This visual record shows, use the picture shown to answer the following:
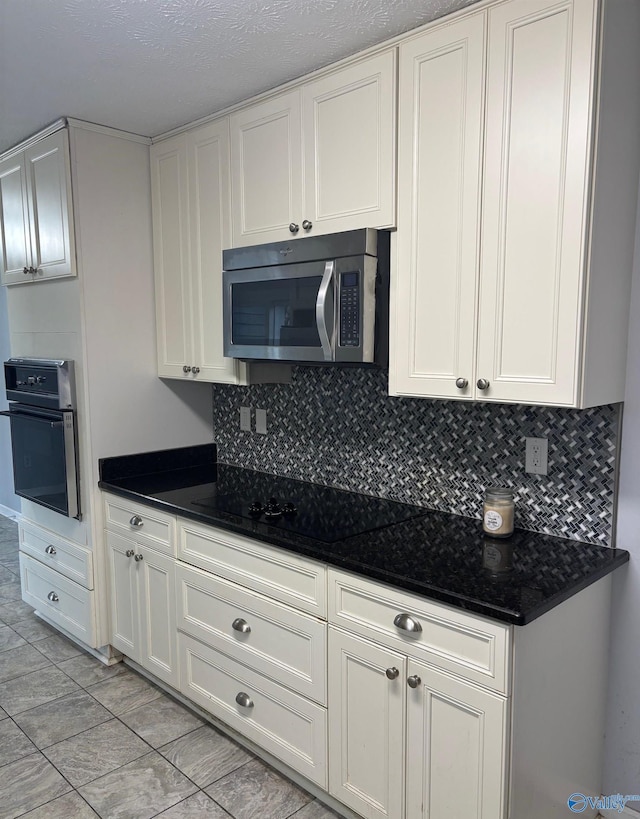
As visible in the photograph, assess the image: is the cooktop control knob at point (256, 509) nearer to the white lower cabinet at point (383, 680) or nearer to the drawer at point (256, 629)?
the white lower cabinet at point (383, 680)

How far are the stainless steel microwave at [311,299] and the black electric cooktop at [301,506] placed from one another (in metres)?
0.54

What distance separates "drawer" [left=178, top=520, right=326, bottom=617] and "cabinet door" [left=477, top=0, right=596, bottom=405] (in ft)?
2.55

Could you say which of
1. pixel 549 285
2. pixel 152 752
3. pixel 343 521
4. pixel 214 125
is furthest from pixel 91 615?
pixel 549 285

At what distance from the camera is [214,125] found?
8.25ft

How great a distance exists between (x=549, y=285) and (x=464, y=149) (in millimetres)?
465

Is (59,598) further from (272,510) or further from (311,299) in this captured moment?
(311,299)

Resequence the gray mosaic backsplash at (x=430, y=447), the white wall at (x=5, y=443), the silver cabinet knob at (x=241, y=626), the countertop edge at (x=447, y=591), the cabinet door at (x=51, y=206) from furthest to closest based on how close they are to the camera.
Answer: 1. the white wall at (x=5, y=443)
2. the cabinet door at (x=51, y=206)
3. the silver cabinet knob at (x=241, y=626)
4. the gray mosaic backsplash at (x=430, y=447)
5. the countertop edge at (x=447, y=591)

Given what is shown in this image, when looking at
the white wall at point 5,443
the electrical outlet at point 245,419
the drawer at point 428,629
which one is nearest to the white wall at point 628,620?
the drawer at point 428,629

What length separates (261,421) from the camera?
2.96 meters

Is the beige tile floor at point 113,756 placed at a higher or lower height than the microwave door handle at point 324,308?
lower

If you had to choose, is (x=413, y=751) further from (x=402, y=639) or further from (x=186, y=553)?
(x=186, y=553)

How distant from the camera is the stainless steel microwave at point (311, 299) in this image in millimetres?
1988

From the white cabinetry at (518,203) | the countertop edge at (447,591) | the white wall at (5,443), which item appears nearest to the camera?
the countertop edge at (447,591)

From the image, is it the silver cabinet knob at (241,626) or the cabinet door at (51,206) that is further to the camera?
the cabinet door at (51,206)
